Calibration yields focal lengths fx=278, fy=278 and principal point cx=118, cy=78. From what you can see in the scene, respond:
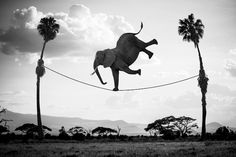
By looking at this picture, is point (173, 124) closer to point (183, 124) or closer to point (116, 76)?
point (183, 124)

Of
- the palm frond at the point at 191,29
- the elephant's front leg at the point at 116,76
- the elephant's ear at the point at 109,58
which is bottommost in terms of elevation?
the elephant's front leg at the point at 116,76

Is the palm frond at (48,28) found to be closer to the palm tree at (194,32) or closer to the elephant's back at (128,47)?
the palm tree at (194,32)

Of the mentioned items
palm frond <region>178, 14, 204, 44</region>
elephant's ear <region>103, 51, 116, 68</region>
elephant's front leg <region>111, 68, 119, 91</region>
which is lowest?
elephant's front leg <region>111, 68, 119, 91</region>

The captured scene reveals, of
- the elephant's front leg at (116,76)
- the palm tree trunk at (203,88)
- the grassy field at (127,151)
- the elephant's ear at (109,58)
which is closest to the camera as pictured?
the elephant's ear at (109,58)

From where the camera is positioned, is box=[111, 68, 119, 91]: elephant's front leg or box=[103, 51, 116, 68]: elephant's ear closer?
box=[103, 51, 116, 68]: elephant's ear

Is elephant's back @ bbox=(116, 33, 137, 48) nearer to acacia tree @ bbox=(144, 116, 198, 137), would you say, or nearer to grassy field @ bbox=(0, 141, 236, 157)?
grassy field @ bbox=(0, 141, 236, 157)

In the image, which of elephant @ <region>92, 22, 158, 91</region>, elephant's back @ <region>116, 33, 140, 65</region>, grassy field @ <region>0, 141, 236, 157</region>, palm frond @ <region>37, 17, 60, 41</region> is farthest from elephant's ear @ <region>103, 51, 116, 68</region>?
palm frond @ <region>37, 17, 60, 41</region>

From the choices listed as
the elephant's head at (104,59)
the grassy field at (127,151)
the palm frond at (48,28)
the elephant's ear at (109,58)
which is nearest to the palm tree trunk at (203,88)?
the grassy field at (127,151)

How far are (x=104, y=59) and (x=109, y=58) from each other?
212 mm

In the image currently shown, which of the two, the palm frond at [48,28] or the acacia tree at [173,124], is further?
the acacia tree at [173,124]

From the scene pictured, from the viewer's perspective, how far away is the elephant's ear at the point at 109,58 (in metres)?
7.91

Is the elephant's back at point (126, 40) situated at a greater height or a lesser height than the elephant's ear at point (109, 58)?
greater

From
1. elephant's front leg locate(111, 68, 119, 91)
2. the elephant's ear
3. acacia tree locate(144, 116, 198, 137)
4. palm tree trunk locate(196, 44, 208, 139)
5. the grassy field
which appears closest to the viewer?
the elephant's ear

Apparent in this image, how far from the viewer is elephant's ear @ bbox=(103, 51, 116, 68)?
7914 mm
